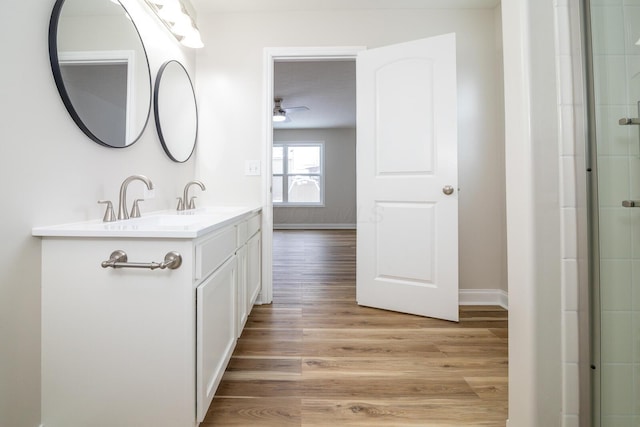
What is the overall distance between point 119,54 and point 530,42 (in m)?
1.66

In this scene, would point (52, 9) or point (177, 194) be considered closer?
point (52, 9)

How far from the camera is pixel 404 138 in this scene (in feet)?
6.81

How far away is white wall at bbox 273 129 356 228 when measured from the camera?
288 inches

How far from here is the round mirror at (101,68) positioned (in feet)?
3.33

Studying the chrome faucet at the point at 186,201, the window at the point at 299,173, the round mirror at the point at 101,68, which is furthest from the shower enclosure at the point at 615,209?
the window at the point at 299,173

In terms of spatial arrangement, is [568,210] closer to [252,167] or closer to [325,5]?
[252,167]

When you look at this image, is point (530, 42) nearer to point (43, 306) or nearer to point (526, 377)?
point (526, 377)

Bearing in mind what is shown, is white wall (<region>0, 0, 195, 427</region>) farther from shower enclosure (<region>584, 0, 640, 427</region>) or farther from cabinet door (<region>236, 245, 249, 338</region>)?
shower enclosure (<region>584, 0, 640, 427</region>)

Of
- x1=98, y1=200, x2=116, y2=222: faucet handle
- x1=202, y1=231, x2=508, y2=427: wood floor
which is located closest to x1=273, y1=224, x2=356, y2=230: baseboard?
x1=202, y1=231, x2=508, y2=427: wood floor

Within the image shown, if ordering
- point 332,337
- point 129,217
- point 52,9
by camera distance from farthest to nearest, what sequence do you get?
point 332,337
point 129,217
point 52,9

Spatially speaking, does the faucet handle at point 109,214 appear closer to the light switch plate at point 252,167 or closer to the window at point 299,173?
the light switch plate at point 252,167

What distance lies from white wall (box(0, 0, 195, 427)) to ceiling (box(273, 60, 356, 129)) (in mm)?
2809

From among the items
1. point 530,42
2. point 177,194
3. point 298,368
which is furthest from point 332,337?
point 530,42

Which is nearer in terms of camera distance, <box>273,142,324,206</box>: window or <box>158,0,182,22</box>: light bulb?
<box>158,0,182,22</box>: light bulb
